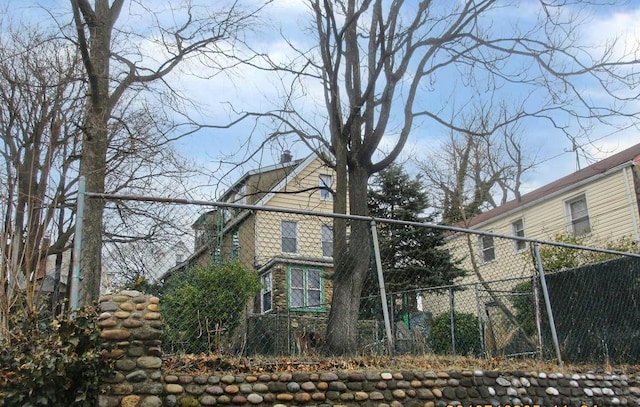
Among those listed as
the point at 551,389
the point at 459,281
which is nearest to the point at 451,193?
the point at 459,281

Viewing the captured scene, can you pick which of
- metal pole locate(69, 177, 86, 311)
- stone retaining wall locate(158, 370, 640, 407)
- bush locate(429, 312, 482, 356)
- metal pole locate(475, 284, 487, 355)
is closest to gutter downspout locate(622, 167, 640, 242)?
bush locate(429, 312, 482, 356)

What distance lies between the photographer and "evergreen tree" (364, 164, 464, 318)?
11700 millimetres

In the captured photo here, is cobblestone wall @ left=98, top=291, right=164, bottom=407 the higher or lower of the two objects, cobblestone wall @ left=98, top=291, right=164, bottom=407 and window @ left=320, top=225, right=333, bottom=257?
the lower

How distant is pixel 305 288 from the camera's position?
41.4ft

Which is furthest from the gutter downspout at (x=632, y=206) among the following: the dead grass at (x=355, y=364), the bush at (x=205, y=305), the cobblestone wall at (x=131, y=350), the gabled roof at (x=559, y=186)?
the cobblestone wall at (x=131, y=350)

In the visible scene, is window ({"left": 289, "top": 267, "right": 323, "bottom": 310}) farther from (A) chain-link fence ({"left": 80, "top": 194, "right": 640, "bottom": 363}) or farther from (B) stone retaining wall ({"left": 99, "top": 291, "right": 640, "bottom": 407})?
(B) stone retaining wall ({"left": 99, "top": 291, "right": 640, "bottom": 407})

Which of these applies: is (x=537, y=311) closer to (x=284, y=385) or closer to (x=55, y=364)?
(x=284, y=385)

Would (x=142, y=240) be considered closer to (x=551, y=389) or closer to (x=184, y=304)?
(x=184, y=304)

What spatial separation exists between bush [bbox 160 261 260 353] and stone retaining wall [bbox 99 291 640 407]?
0.77 meters

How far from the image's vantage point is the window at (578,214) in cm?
1756

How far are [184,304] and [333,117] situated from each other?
14.7 feet

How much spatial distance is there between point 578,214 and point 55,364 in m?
16.8

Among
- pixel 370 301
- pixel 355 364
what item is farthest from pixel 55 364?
pixel 370 301

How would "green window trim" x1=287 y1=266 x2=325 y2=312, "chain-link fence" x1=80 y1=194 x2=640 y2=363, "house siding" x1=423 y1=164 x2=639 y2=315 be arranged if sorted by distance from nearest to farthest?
"chain-link fence" x1=80 y1=194 x2=640 y2=363 → "green window trim" x1=287 y1=266 x2=325 y2=312 → "house siding" x1=423 y1=164 x2=639 y2=315
